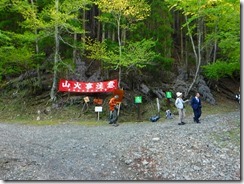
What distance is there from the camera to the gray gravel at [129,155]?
6.93 metres

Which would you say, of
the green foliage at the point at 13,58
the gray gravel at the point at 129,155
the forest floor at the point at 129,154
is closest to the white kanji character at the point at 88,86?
the green foliage at the point at 13,58

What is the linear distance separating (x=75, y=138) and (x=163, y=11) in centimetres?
1139

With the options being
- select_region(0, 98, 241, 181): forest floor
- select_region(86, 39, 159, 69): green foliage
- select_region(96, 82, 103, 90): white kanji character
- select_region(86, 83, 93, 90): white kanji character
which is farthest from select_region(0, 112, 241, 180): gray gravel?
select_region(86, 83, 93, 90): white kanji character

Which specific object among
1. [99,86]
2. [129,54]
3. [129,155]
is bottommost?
[129,155]

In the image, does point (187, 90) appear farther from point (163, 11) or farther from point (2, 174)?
point (2, 174)

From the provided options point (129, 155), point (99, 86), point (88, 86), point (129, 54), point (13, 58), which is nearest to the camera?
point (129, 155)

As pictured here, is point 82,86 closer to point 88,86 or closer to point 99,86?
point 88,86

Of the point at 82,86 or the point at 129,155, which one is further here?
the point at 82,86

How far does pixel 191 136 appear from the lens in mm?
8805

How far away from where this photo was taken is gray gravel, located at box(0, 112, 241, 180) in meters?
6.93

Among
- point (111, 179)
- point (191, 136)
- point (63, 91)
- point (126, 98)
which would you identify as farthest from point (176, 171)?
point (63, 91)

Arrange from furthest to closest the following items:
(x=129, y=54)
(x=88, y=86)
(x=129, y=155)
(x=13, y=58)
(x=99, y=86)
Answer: (x=88, y=86) → (x=99, y=86) → (x=13, y=58) → (x=129, y=54) → (x=129, y=155)

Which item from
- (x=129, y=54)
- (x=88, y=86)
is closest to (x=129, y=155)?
(x=129, y=54)

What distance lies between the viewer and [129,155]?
8023mm
